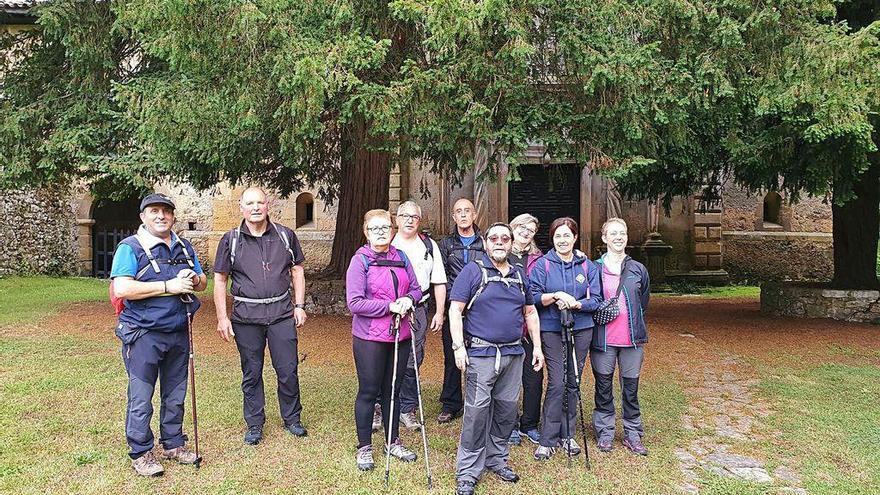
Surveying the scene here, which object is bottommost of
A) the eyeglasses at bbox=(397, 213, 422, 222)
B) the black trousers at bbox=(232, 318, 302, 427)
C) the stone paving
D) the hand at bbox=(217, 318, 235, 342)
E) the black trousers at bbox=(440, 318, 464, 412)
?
the stone paving

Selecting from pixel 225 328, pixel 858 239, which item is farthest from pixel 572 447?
pixel 858 239

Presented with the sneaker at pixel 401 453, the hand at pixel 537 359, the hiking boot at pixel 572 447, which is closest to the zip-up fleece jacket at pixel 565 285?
the hand at pixel 537 359

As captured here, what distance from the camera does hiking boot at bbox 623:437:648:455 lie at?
4465mm

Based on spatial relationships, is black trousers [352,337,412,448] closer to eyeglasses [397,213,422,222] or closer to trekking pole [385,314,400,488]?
trekking pole [385,314,400,488]

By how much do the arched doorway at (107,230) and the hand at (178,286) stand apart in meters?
14.1

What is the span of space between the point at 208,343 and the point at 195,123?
2887mm

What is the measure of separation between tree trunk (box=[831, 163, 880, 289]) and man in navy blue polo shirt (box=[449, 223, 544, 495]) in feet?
26.9

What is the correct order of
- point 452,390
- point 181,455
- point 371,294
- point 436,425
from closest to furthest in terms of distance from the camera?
point 371,294
point 181,455
point 436,425
point 452,390

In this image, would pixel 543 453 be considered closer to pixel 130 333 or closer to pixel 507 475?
pixel 507 475

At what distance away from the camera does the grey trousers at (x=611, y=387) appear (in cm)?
453

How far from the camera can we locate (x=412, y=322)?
4.20m

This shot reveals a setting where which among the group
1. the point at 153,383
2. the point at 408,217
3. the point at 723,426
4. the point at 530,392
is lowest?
the point at 723,426

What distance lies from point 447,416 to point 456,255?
4.01 feet

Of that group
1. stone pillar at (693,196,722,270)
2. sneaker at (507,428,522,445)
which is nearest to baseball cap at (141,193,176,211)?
sneaker at (507,428,522,445)
